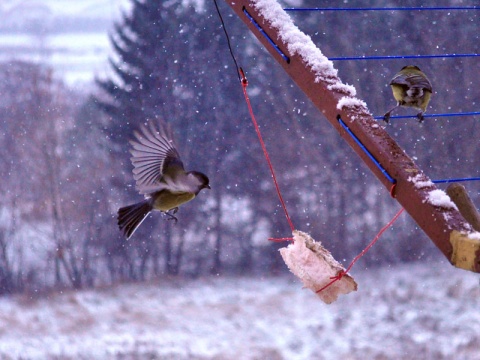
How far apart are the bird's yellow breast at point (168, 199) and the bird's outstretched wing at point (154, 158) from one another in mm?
31

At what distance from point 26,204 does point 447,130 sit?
2244 mm

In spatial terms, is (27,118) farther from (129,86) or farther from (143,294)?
(143,294)

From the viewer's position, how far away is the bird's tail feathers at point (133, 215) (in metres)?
1.08

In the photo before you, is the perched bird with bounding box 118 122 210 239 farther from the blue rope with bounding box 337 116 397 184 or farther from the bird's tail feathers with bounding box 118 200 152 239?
the blue rope with bounding box 337 116 397 184

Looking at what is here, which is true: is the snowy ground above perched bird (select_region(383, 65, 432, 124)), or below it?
below

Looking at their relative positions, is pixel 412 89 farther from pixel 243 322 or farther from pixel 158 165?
pixel 243 322

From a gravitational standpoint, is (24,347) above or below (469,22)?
below

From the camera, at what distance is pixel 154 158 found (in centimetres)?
101

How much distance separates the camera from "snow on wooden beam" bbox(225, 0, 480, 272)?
56 centimetres

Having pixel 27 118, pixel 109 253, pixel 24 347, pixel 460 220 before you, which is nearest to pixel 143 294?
pixel 109 253

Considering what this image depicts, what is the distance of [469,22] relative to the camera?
349cm

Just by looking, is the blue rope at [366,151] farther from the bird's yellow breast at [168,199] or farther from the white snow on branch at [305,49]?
the bird's yellow breast at [168,199]

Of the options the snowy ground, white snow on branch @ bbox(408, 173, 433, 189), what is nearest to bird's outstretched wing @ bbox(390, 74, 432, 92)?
white snow on branch @ bbox(408, 173, 433, 189)

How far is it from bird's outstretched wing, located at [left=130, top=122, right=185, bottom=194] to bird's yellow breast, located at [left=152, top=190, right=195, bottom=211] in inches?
1.2
